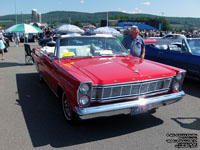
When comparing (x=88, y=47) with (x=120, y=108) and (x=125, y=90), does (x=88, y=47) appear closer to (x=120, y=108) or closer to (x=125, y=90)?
(x=125, y=90)

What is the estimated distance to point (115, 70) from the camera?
3486 mm

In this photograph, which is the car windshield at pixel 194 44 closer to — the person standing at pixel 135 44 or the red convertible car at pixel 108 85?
the person standing at pixel 135 44

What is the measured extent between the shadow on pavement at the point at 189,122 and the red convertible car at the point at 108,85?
0.52 m

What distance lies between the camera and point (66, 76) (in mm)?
3395

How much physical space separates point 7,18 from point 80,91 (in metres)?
191

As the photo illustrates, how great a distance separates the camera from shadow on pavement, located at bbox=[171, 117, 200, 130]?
369cm

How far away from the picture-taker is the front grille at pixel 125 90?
3.13 metres

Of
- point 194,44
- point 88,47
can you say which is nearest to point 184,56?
point 194,44

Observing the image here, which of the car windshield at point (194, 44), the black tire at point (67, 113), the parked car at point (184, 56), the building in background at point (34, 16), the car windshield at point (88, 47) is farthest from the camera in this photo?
the building in background at point (34, 16)

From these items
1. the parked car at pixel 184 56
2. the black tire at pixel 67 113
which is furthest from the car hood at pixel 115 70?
the parked car at pixel 184 56

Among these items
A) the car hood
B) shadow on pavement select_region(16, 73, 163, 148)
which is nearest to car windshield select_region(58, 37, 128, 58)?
the car hood

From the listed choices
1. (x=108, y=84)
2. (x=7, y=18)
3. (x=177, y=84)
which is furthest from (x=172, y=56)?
(x=7, y=18)

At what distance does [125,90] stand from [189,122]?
5.08ft

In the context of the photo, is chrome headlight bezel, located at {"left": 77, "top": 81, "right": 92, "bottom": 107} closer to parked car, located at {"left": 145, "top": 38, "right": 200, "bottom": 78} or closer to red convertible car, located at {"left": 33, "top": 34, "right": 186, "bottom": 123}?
red convertible car, located at {"left": 33, "top": 34, "right": 186, "bottom": 123}
